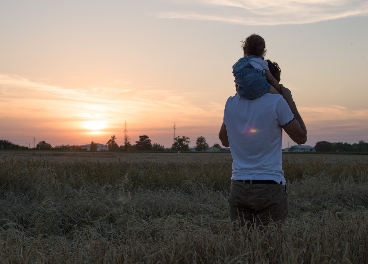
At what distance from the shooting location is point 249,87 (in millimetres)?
2375

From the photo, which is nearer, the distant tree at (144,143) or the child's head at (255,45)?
the child's head at (255,45)

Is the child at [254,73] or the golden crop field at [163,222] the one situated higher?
the child at [254,73]

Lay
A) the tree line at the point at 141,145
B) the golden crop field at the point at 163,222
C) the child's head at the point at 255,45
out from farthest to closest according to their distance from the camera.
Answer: the tree line at the point at 141,145, the child's head at the point at 255,45, the golden crop field at the point at 163,222

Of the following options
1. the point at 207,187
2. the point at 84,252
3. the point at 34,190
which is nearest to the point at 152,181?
the point at 207,187

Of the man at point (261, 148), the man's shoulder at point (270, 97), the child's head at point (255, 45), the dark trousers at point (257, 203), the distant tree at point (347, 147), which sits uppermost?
the distant tree at point (347, 147)

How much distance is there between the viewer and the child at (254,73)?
2.37 m

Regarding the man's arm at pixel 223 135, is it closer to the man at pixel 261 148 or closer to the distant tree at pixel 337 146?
the man at pixel 261 148

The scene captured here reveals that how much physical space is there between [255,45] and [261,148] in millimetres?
767

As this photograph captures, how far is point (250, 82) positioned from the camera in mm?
2363

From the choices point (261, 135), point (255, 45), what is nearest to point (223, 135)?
point (261, 135)

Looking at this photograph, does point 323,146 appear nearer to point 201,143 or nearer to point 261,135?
point 201,143

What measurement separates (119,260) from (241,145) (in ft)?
3.70

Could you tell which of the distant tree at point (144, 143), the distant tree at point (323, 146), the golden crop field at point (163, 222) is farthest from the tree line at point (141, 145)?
the golden crop field at point (163, 222)

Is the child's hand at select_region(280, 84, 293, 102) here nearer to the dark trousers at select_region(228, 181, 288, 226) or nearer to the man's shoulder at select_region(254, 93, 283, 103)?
the man's shoulder at select_region(254, 93, 283, 103)
